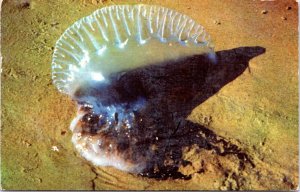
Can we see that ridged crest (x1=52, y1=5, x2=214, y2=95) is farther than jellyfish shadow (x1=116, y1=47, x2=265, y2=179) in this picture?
Yes

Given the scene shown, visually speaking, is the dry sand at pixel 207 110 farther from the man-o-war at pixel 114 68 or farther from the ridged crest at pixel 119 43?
the ridged crest at pixel 119 43

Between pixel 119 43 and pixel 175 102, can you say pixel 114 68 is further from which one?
pixel 175 102

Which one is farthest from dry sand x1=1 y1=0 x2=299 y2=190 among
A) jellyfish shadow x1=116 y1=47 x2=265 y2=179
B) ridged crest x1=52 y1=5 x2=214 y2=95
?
ridged crest x1=52 y1=5 x2=214 y2=95

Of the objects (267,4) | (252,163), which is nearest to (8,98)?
(252,163)

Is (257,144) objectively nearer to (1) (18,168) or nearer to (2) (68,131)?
(2) (68,131)

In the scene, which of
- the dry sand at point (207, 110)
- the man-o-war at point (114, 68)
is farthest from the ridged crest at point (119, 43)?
the dry sand at point (207, 110)

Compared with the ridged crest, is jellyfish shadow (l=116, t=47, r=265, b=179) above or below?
below

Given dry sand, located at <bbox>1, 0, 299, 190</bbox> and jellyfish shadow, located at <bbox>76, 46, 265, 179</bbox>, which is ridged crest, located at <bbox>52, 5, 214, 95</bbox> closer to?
jellyfish shadow, located at <bbox>76, 46, 265, 179</bbox>
